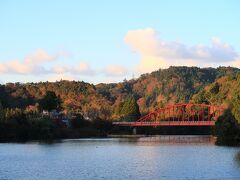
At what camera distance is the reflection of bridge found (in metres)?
140

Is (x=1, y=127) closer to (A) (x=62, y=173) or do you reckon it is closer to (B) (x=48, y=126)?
(B) (x=48, y=126)

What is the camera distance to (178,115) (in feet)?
513

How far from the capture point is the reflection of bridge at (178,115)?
140488 millimetres

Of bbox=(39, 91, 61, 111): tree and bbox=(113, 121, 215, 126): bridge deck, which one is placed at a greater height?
bbox=(39, 91, 61, 111): tree

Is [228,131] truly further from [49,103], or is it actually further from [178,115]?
[178,115]

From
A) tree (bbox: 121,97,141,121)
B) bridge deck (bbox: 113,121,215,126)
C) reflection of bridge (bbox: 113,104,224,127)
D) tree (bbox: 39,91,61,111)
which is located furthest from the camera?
tree (bbox: 121,97,141,121)

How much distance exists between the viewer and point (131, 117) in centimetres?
15675

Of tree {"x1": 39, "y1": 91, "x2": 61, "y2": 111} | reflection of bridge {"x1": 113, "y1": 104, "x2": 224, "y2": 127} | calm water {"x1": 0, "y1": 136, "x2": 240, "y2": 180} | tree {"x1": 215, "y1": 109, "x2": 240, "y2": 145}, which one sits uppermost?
tree {"x1": 39, "y1": 91, "x2": 61, "y2": 111}

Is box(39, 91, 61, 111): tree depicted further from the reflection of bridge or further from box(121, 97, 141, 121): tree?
box(121, 97, 141, 121): tree

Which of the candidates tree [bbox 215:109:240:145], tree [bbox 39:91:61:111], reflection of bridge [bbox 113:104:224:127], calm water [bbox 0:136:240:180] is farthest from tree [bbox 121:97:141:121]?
calm water [bbox 0:136:240:180]

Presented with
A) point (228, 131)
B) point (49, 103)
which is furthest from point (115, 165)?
point (49, 103)

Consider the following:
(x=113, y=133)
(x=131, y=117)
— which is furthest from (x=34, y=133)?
(x=131, y=117)

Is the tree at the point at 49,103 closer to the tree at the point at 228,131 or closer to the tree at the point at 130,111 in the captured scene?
the tree at the point at 130,111

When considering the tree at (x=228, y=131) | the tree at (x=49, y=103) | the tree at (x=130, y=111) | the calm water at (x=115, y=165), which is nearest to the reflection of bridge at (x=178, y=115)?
the tree at (x=130, y=111)
